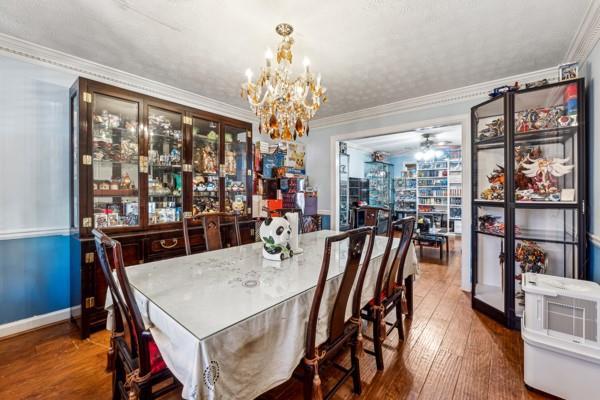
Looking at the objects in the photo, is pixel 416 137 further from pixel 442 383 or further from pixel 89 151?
pixel 89 151

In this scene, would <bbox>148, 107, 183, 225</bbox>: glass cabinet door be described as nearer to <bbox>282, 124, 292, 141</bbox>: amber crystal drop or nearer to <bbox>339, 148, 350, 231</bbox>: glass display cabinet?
<bbox>282, 124, 292, 141</bbox>: amber crystal drop

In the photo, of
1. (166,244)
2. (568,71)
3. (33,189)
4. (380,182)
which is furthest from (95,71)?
(380,182)

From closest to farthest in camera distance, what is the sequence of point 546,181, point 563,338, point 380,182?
1. point 563,338
2. point 546,181
3. point 380,182

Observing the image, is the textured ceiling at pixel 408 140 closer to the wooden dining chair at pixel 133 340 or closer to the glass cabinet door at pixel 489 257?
the glass cabinet door at pixel 489 257

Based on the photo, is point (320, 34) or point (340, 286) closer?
point (340, 286)

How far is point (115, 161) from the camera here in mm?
2668

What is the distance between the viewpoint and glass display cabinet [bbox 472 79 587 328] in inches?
86.7

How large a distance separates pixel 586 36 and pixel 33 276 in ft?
17.3

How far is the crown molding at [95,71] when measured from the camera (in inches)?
91.0

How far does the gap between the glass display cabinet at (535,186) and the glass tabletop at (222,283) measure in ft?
4.93

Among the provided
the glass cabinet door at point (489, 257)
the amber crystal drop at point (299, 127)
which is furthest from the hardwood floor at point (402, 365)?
the amber crystal drop at point (299, 127)

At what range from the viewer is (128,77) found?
294cm

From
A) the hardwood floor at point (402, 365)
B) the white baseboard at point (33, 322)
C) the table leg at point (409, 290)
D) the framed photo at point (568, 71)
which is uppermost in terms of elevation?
the framed photo at point (568, 71)

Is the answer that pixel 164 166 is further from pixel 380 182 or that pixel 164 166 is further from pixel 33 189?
pixel 380 182
